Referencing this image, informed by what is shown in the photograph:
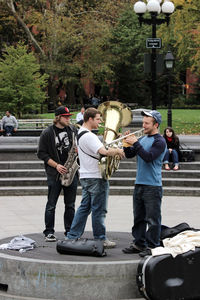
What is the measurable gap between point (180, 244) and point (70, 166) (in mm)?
2216

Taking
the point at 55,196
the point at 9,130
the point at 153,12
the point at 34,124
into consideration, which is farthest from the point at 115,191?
the point at 34,124

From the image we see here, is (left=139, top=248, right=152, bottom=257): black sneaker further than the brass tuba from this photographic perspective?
No

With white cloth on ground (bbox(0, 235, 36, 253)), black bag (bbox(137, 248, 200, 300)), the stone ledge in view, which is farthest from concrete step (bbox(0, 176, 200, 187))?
black bag (bbox(137, 248, 200, 300))

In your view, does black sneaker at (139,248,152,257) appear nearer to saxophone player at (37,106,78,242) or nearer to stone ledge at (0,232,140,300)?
stone ledge at (0,232,140,300)

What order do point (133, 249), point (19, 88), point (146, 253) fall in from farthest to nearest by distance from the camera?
point (19, 88) < point (133, 249) < point (146, 253)

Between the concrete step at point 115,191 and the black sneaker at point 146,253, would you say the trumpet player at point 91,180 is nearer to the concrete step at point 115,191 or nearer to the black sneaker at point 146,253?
the black sneaker at point 146,253

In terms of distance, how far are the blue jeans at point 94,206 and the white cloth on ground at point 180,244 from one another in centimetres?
88

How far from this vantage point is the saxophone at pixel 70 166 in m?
8.67

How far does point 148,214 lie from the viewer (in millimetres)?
7504

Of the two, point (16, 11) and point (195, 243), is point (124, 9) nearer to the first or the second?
point (16, 11)

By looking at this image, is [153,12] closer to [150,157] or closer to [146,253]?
[150,157]

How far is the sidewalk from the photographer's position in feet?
36.9

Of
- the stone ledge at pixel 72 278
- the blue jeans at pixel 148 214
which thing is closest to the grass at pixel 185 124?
the blue jeans at pixel 148 214

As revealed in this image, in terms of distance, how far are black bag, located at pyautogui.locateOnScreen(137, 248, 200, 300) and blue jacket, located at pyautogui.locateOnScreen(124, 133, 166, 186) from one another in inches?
39.5
